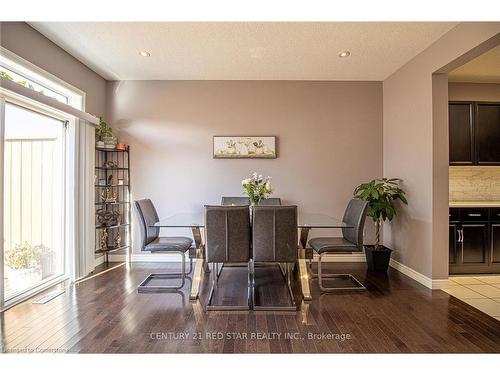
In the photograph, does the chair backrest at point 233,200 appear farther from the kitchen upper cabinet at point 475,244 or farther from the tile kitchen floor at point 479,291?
the kitchen upper cabinet at point 475,244

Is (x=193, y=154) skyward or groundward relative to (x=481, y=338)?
skyward

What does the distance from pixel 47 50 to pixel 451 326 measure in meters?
4.69

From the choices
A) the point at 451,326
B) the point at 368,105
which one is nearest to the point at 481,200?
the point at 368,105

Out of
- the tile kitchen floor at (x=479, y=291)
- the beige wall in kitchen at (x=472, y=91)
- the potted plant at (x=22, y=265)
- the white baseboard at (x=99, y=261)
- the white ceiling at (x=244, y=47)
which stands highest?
the white ceiling at (x=244, y=47)

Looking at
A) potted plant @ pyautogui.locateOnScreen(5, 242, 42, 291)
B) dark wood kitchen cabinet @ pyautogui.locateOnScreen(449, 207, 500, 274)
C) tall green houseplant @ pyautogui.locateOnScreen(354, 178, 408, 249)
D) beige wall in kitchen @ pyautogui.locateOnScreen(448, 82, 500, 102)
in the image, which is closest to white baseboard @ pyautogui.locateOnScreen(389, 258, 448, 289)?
dark wood kitchen cabinet @ pyautogui.locateOnScreen(449, 207, 500, 274)

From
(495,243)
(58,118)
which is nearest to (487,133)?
(495,243)

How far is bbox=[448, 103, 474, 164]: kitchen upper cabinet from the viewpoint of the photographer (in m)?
3.88

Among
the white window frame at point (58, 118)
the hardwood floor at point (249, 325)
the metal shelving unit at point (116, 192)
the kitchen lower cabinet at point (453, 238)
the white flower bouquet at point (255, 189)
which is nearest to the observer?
the hardwood floor at point (249, 325)

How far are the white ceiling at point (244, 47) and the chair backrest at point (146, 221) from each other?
180cm

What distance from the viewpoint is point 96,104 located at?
163 inches

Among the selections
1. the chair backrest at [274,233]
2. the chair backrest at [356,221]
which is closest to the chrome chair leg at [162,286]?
the chair backrest at [274,233]

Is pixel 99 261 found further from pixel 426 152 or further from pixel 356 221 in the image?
pixel 426 152

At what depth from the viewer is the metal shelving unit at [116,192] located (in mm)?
4234
